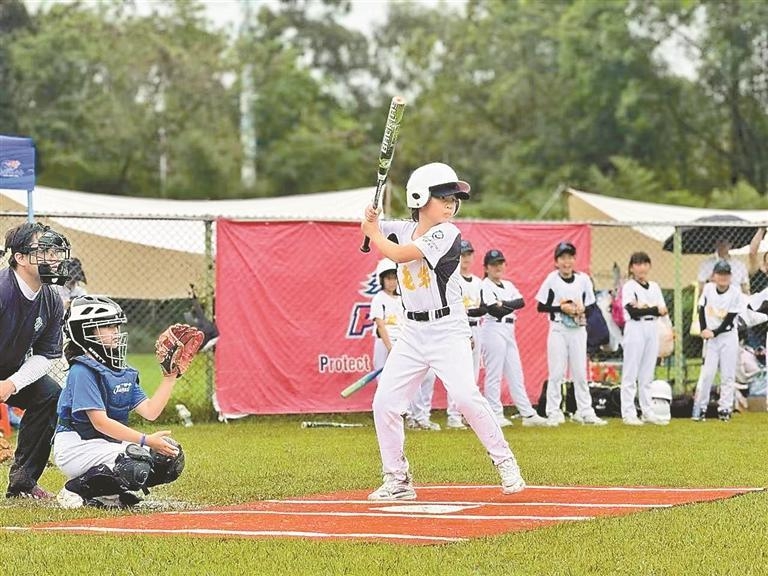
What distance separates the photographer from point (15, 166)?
12539 mm

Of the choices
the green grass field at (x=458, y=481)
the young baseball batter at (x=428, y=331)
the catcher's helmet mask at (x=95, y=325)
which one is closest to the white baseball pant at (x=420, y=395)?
the green grass field at (x=458, y=481)

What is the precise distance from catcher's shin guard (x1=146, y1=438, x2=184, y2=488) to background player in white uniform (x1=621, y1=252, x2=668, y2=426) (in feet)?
27.2

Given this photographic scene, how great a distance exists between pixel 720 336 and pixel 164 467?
9.40 metres

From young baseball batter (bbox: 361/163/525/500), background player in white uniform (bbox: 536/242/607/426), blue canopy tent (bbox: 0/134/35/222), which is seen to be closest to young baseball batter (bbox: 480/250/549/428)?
background player in white uniform (bbox: 536/242/607/426)

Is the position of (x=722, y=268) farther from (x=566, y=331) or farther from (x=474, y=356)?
(x=474, y=356)

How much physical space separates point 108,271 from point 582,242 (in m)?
7.17

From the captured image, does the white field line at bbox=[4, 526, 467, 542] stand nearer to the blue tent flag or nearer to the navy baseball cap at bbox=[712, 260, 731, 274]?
the blue tent flag

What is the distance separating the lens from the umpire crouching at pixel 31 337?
9484 mm

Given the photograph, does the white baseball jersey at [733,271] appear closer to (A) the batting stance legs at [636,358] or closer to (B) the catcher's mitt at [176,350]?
(A) the batting stance legs at [636,358]

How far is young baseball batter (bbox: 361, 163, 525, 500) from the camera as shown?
9.19 meters

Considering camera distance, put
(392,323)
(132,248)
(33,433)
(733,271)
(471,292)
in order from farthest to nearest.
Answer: (132,248), (733,271), (471,292), (392,323), (33,433)

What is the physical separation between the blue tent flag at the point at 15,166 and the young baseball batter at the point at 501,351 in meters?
5.50

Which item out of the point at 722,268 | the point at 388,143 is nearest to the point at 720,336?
the point at 722,268

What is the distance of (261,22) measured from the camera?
193ft
